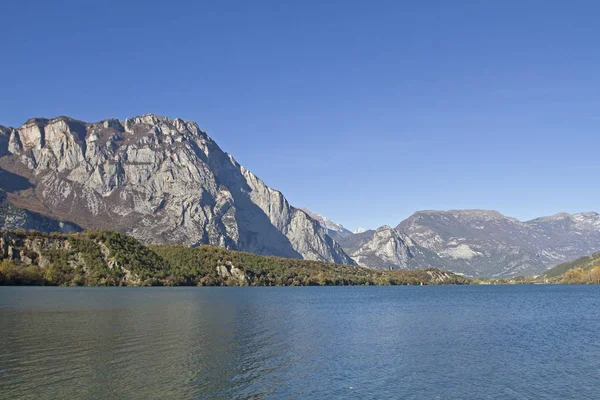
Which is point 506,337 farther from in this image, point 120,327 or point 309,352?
point 120,327

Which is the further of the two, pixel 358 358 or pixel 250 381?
pixel 358 358

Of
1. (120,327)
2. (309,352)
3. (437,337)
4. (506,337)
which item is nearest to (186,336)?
(120,327)

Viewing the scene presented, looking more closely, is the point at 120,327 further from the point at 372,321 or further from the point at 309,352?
the point at 372,321

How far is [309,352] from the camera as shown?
6203cm

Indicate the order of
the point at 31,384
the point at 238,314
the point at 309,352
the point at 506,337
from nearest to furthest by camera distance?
1. the point at 31,384
2. the point at 309,352
3. the point at 506,337
4. the point at 238,314

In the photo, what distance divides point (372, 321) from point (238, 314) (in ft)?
97.6

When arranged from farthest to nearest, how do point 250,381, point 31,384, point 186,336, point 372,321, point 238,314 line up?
point 238,314 < point 372,321 < point 186,336 < point 250,381 < point 31,384

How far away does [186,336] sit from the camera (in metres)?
72.5

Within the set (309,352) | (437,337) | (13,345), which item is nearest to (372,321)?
(437,337)

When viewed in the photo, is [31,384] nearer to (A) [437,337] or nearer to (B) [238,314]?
(A) [437,337]

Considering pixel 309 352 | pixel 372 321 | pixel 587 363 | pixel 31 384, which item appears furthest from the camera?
pixel 372 321

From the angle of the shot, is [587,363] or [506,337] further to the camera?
[506,337]

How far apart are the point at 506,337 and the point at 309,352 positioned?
34805 millimetres

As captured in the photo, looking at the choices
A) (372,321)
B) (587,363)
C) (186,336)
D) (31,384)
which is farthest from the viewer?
(372,321)
